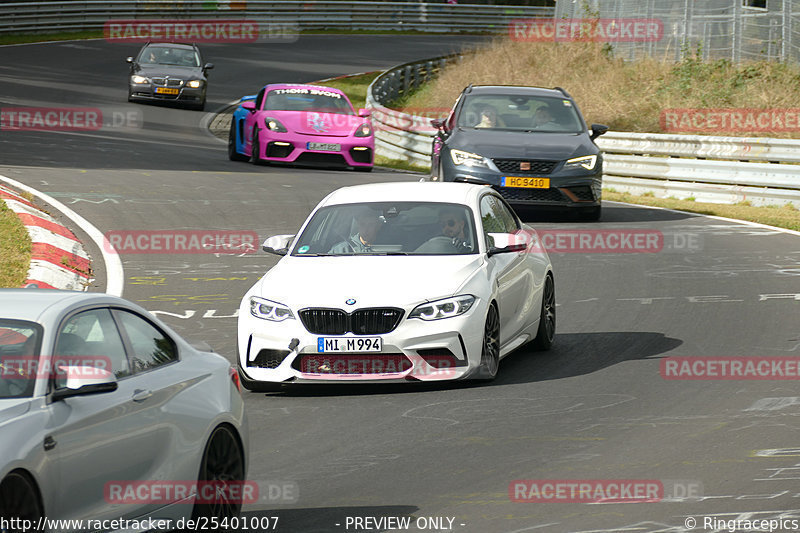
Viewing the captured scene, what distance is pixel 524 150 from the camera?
20.2 metres

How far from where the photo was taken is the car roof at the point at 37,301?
593 centimetres

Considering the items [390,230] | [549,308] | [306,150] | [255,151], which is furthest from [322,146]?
[390,230]

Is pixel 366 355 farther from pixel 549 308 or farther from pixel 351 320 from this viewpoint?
pixel 549 308

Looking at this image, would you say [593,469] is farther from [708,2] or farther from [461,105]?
[708,2]

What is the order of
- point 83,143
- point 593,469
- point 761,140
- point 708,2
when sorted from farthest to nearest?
point 708,2 → point 83,143 → point 761,140 → point 593,469

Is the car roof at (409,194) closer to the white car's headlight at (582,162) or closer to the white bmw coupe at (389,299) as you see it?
the white bmw coupe at (389,299)

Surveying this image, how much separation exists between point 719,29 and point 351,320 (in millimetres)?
26756

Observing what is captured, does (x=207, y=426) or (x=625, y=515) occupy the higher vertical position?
(x=207, y=426)

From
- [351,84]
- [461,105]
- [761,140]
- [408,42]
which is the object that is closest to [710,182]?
[761,140]

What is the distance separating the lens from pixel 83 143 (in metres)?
27.8

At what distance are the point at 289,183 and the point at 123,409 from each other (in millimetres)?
17779

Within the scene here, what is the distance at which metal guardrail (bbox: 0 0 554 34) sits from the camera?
52.8m

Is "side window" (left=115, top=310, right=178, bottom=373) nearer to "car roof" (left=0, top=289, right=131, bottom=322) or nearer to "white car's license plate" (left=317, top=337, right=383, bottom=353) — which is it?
"car roof" (left=0, top=289, right=131, bottom=322)

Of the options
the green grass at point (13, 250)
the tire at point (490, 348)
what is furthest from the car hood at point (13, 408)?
the green grass at point (13, 250)
